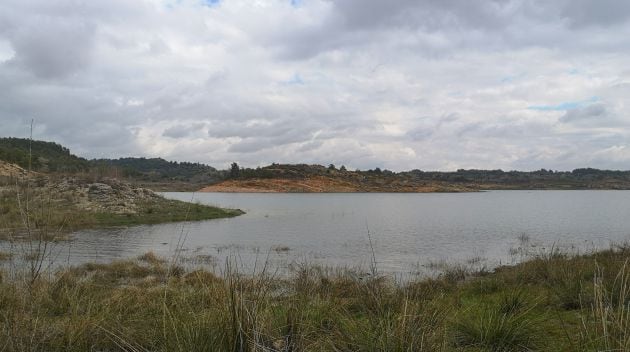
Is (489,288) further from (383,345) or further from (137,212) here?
(137,212)

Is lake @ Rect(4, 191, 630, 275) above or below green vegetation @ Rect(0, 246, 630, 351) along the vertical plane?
below

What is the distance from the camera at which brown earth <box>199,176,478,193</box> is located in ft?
448

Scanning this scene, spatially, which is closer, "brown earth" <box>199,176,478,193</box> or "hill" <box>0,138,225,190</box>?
"hill" <box>0,138,225,190</box>

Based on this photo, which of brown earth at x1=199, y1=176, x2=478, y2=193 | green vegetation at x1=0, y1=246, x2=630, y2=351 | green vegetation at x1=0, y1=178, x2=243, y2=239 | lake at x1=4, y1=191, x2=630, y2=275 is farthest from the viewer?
brown earth at x1=199, y1=176, x2=478, y2=193

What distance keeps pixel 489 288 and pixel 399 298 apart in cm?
590

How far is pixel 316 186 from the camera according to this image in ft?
464

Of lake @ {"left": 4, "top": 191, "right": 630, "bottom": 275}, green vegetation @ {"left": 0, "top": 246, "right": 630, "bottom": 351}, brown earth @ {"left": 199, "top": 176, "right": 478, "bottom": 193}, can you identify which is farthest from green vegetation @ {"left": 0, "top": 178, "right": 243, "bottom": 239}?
brown earth @ {"left": 199, "top": 176, "right": 478, "bottom": 193}

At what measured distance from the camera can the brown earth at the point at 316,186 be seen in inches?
5374

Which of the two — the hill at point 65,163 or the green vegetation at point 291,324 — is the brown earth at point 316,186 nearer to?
the hill at point 65,163

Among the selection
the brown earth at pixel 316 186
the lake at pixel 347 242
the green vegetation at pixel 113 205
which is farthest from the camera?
the brown earth at pixel 316 186

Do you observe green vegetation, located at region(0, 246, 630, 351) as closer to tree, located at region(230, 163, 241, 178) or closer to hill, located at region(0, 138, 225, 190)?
hill, located at region(0, 138, 225, 190)

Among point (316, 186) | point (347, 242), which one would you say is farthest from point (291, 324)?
point (316, 186)

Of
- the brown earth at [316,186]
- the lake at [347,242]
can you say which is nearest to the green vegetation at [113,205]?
the lake at [347,242]

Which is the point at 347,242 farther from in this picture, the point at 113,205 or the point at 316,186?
the point at 316,186
